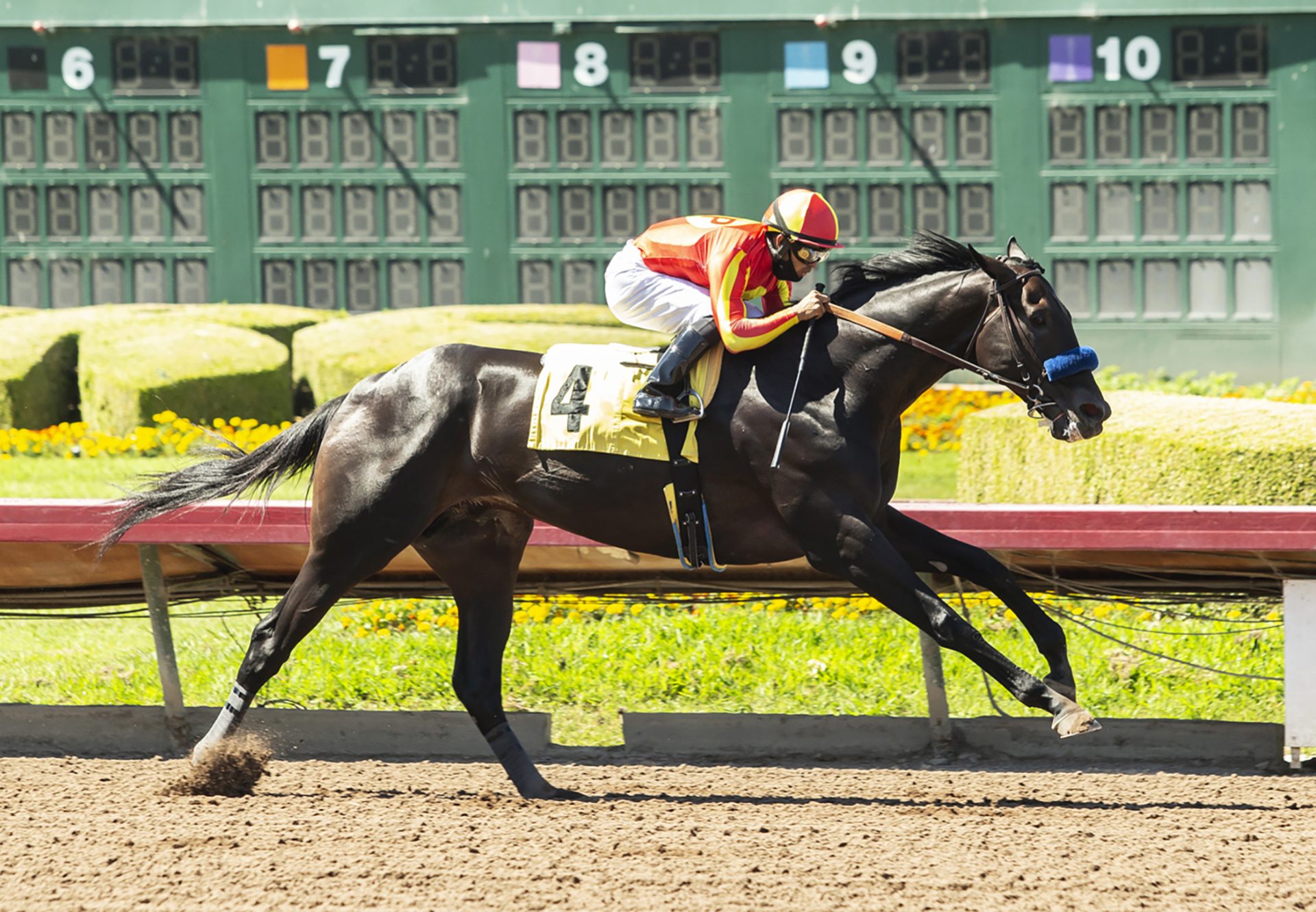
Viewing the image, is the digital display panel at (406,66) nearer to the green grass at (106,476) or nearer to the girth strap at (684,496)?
the green grass at (106,476)

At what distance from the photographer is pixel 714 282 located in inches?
188

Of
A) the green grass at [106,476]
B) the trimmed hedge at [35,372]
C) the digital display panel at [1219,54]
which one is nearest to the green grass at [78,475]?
the green grass at [106,476]

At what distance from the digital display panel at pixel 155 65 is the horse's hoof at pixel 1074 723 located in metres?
9.66

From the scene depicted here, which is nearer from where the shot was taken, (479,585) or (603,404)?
(603,404)

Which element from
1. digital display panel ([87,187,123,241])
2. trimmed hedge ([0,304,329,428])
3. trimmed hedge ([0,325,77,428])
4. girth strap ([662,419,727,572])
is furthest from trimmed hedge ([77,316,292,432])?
girth strap ([662,419,727,572])

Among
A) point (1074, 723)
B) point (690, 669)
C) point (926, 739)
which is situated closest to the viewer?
point (1074, 723)

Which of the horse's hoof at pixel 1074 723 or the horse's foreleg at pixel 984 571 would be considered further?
the horse's foreleg at pixel 984 571

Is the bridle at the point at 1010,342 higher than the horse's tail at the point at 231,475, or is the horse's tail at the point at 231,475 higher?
the bridle at the point at 1010,342

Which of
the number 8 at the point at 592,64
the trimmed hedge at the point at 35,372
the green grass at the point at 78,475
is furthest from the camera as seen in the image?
the number 8 at the point at 592,64

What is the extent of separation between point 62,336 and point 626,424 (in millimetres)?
8284

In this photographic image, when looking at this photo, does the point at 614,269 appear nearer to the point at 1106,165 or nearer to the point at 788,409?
the point at 788,409

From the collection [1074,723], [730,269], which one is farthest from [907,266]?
[1074,723]

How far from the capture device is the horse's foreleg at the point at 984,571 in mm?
4609

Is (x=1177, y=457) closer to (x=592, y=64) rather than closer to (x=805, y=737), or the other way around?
(x=805, y=737)
